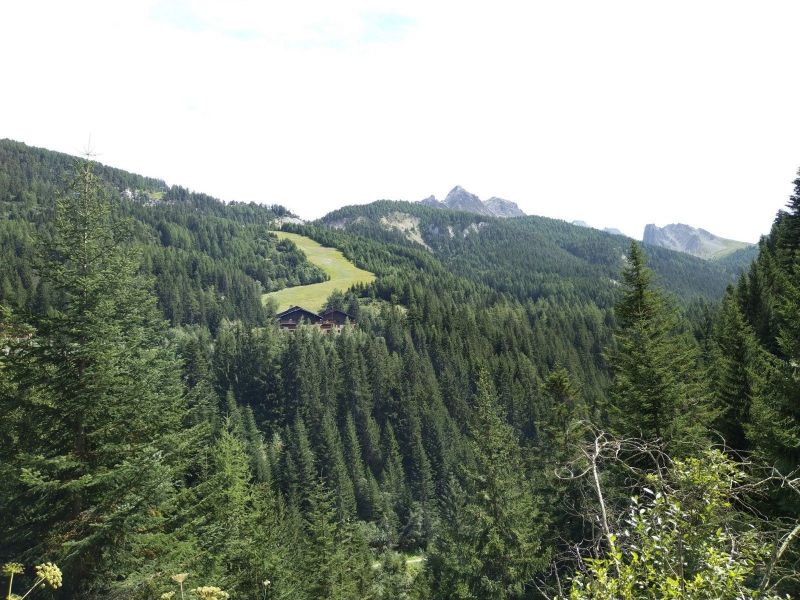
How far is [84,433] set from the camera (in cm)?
1186

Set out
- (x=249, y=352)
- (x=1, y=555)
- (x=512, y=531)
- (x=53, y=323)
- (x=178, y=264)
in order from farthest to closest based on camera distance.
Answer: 1. (x=178, y=264)
2. (x=249, y=352)
3. (x=512, y=531)
4. (x=53, y=323)
5. (x=1, y=555)

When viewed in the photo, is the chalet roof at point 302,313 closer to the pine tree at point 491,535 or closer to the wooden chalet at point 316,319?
the wooden chalet at point 316,319

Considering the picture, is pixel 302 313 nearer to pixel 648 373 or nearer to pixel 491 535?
pixel 491 535

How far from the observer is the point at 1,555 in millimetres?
10867

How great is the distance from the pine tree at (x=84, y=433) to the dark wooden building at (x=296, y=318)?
11628 cm

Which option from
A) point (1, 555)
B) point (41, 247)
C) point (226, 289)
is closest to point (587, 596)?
point (1, 555)

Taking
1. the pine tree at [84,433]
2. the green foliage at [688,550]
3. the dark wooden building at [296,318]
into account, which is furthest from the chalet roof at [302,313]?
the green foliage at [688,550]

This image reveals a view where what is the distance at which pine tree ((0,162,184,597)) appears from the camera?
428 inches

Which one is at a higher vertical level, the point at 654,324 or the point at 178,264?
the point at 654,324

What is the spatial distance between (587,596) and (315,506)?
75.8 ft

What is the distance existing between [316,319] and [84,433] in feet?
390

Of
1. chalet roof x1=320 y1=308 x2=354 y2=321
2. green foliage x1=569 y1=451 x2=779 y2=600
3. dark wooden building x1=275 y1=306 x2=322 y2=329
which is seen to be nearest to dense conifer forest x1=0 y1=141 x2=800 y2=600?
green foliage x1=569 y1=451 x2=779 y2=600

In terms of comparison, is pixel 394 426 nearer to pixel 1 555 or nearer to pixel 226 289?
pixel 1 555

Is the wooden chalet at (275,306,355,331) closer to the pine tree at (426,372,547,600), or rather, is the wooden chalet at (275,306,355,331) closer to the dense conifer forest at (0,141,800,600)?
the dense conifer forest at (0,141,800,600)
